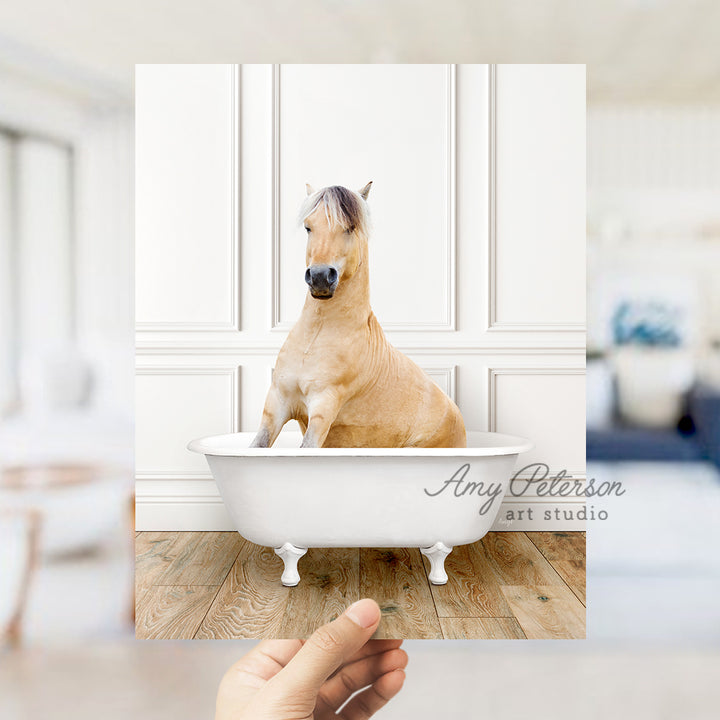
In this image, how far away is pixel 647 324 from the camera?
37.8 inches

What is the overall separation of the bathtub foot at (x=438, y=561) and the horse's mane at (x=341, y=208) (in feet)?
3.25

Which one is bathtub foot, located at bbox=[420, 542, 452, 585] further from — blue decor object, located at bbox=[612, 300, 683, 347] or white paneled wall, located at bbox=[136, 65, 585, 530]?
blue decor object, located at bbox=[612, 300, 683, 347]

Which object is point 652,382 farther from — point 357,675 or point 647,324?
point 357,675

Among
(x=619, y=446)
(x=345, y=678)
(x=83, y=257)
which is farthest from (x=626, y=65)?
(x=345, y=678)

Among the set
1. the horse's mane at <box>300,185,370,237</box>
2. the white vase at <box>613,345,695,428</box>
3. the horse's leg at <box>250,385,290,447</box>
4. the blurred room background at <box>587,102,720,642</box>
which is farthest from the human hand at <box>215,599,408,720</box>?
the horse's mane at <box>300,185,370,237</box>

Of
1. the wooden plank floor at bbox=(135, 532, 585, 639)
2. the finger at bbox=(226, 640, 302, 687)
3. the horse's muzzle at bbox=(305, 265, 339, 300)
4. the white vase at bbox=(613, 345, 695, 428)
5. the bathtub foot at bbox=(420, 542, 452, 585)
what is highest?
the horse's muzzle at bbox=(305, 265, 339, 300)

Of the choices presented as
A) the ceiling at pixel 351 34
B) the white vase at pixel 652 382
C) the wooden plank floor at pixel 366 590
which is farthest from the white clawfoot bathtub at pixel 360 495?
the ceiling at pixel 351 34

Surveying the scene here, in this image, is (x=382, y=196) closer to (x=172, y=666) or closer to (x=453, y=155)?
(x=453, y=155)

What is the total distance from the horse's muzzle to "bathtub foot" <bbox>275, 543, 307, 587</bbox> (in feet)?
2.54

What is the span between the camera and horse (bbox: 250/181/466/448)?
163cm

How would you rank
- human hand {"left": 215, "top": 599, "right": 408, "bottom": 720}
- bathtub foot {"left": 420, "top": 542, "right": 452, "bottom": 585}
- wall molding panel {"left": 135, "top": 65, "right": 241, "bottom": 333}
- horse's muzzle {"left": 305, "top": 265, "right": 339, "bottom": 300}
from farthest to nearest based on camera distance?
wall molding panel {"left": 135, "top": 65, "right": 241, "bottom": 333} < bathtub foot {"left": 420, "top": 542, "right": 452, "bottom": 585} < horse's muzzle {"left": 305, "top": 265, "right": 339, "bottom": 300} < human hand {"left": 215, "top": 599, "right": 408, "bottom": 720}

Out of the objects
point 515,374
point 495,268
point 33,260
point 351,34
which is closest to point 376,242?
point 495,268

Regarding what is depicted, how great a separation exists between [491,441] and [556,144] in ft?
4.05

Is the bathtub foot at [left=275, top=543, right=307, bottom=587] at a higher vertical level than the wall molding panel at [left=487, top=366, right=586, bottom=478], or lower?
lower
